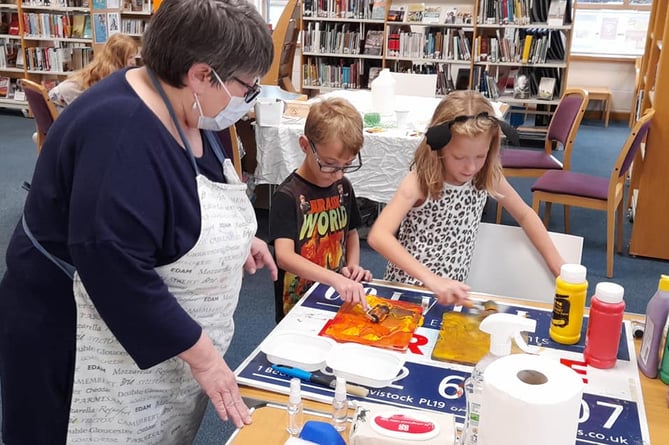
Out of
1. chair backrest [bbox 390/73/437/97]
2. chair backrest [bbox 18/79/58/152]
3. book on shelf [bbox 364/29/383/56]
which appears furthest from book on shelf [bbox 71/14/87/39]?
chair backrest [bbox 390/73/437/97]

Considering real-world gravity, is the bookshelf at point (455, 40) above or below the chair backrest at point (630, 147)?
above

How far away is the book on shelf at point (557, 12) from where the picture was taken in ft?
20.2

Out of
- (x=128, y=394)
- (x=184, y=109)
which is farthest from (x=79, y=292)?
(x=184, y=109)

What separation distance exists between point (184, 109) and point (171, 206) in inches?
6.9

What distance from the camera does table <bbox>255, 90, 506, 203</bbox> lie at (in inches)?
138

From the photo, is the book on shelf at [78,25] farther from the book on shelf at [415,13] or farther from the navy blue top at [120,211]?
the navy blue top at [120,211]

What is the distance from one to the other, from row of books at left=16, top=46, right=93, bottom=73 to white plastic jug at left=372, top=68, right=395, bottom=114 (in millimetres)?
4959

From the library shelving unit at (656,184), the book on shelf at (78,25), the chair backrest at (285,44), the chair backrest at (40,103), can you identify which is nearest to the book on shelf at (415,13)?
the chair backrest at (285,44)

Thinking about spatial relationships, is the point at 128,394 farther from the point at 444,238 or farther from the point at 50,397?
the point at 444,238

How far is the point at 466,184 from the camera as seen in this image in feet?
6.19

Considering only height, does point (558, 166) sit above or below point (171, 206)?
below

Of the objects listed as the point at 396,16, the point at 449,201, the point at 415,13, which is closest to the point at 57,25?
the point at 396,16

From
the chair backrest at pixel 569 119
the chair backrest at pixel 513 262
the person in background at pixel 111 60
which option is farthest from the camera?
the chair backrest at pixel 569 119

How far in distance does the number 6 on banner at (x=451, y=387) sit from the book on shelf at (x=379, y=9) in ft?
19.7
